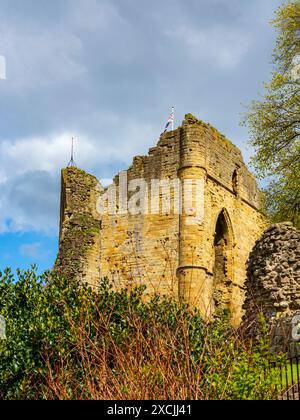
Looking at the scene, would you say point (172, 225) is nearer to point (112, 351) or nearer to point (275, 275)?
point (275, 275)

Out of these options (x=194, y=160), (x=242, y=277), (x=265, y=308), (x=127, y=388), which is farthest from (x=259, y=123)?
(x=127, y=388)

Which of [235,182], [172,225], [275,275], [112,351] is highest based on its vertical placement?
[235,182]

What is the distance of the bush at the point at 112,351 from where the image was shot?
9.35 meters

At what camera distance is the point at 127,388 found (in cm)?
905

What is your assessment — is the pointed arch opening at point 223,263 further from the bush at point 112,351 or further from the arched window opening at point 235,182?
the bush at point 112,351

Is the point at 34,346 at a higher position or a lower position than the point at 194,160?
lower

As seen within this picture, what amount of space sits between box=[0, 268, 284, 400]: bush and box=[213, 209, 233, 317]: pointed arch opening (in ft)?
41.7

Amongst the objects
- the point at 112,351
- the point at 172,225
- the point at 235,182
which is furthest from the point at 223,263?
the point at 112,351

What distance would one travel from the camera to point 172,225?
25.1 metres

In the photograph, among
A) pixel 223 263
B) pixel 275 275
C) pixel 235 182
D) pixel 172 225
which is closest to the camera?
pixel 275 275

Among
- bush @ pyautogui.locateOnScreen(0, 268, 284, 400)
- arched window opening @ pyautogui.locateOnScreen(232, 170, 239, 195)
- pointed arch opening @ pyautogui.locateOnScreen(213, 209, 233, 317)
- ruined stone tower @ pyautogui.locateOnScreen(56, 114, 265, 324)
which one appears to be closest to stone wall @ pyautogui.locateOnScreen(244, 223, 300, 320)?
bush @ pyautogui.locateOnScreen(0, 268, 284, 400)

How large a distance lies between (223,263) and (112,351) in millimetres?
15713
